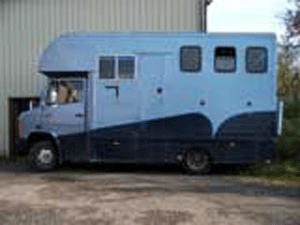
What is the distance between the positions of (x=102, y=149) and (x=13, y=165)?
13.0 feet

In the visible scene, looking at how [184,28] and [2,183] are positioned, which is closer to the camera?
[2,183]

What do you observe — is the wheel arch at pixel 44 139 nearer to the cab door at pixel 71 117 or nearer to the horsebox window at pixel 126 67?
the cab door at pixel 71 117

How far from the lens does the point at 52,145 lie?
1289cm

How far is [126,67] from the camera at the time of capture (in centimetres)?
1227

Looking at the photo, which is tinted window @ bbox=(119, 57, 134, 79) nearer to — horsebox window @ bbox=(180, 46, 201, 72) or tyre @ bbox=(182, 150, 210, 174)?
horsebox window @ bbox=(180, 46, 201, 72)

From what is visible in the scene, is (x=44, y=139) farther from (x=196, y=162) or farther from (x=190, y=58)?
(x=190, y=58)

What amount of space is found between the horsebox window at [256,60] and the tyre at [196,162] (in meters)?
2.43

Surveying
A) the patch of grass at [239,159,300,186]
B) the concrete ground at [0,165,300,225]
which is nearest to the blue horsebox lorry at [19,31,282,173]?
the patch of grass at [239,159,300,186]

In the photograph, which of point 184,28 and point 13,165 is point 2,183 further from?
point 184,28

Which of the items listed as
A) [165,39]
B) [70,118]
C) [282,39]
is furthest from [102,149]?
[282,39]

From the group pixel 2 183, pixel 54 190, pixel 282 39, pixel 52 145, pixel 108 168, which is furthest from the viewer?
pixel 282 39

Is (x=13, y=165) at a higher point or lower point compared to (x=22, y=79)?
lower

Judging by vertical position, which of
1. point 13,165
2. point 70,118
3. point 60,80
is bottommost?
point 13,165

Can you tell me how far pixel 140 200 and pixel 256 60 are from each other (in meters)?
5.13
